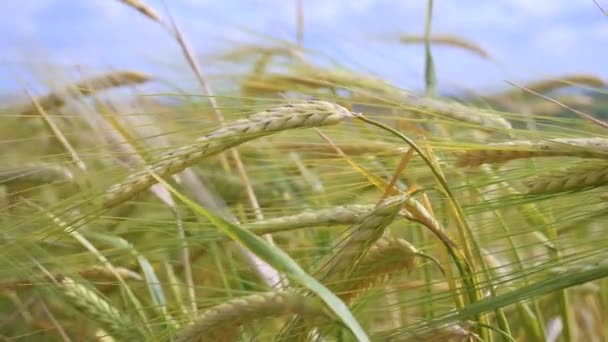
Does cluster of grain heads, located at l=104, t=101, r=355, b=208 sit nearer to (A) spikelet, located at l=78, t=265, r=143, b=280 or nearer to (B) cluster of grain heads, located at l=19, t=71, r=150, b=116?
(A) spikelet, located at l=78, t=265, r=143, b=280

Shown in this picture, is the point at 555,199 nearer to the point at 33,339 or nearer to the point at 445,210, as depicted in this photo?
the point at 445,210

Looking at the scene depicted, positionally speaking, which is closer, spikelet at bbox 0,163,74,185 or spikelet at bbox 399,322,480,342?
spikelet at bbox 399,322,480,342

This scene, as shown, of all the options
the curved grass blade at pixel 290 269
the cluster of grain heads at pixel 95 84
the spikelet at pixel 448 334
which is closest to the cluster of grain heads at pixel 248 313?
the curved grass blade at pixel 290 269

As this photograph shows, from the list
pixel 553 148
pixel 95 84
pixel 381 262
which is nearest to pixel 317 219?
pixel 381 262

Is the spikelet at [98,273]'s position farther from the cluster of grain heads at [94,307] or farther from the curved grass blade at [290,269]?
the curved grass blade at [290,269]

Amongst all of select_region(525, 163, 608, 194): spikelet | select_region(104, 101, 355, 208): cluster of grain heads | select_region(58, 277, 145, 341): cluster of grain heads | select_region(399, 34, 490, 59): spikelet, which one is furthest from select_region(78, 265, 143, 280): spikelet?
select_region(399, 34, 490, 59): spikelet

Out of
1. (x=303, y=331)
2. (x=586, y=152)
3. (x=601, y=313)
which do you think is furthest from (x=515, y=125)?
(x=303, y=331)
